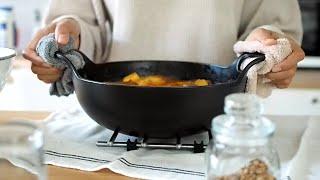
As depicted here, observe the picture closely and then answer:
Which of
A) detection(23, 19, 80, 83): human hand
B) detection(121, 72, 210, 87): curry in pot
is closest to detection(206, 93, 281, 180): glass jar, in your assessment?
detection(121, 72, 210, 87): curry in pot

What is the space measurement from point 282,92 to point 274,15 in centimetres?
73

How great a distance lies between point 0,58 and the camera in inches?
29.4

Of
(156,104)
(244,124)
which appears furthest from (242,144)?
(156,104)

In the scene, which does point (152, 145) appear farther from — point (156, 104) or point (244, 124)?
point (244, 124)

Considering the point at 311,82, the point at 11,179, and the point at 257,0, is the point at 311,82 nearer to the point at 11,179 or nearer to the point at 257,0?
the point at 257,0

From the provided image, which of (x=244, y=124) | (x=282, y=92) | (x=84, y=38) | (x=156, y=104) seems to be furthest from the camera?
(x=282, y=92)

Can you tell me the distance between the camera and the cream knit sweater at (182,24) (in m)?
1.04

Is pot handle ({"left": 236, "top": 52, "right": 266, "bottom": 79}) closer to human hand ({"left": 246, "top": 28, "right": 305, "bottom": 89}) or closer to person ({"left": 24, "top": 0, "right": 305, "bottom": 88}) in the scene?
human hand ({"left": 246, "top": 28, "right": 305, "bottom": 89})

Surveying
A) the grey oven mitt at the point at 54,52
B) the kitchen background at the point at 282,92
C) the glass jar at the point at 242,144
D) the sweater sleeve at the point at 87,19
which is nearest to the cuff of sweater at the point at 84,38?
the sweater sleeve at the point at 87,19

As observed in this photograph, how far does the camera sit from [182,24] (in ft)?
3.43

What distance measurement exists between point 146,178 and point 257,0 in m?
0.53

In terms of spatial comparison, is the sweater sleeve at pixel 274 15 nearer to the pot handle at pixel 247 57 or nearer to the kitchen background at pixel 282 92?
the pot handle at pixel 247 57

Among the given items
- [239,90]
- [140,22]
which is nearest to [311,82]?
[140,22]

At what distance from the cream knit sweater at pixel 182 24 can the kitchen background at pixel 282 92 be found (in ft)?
1.98
